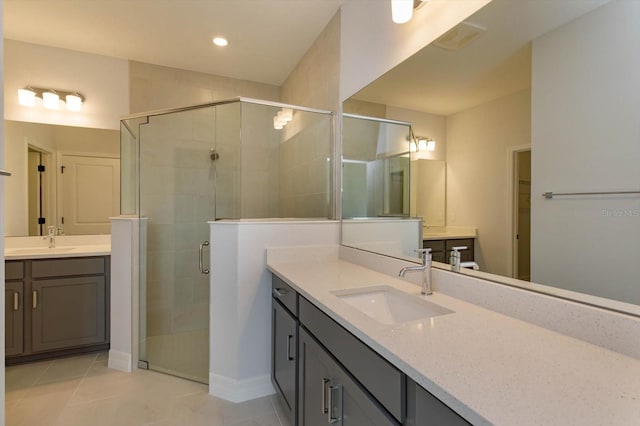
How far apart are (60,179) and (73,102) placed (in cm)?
76

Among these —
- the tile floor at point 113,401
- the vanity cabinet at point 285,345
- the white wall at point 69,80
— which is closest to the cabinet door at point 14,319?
the tile floor at point 113,401

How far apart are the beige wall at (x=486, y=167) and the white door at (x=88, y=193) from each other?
3098 mm

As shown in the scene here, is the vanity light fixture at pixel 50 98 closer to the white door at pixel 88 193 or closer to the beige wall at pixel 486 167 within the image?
the white door at pixel 88 193

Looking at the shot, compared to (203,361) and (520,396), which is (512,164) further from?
(203,361)

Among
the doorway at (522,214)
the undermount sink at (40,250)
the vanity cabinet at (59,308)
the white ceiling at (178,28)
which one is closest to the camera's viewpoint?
the doorway at (522,214)

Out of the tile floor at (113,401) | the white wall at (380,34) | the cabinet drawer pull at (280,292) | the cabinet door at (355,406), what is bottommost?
the tile floor at (113,401)

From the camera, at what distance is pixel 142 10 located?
7.63 feet

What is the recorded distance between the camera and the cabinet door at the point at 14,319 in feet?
7.69

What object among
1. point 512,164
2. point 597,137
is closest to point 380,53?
point 512,164

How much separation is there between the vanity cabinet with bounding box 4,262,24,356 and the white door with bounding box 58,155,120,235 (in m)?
0.59

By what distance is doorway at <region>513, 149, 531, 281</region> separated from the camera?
1.01 meters

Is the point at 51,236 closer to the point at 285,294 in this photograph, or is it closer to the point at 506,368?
the point at 285,294

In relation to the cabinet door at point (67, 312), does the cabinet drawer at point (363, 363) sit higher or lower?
higher

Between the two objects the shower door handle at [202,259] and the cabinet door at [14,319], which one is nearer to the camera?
the cabinet door at [14,319]
